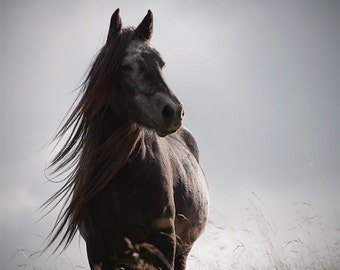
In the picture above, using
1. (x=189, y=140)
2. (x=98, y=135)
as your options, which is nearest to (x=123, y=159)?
(x=98, y=135)

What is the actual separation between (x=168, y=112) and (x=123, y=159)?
30.2 inches

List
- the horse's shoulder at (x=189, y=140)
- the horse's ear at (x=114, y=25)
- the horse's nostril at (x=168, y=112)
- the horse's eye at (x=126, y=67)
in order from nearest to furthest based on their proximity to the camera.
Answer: the horse's nostril at (x=168, y=112), the horse's eye at (x=126, y=67), the horse's ear at (x=114, y=25), the horse's shoulder at (x=189, y=140)

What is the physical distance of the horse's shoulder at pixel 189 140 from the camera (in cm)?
779

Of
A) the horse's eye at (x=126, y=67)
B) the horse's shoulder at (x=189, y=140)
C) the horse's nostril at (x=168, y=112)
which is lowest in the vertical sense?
the horse's shoulder at (x=189, y=140)

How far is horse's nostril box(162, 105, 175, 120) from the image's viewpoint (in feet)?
15.2

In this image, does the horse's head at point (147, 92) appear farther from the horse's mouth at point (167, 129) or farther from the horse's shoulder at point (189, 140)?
the horse's shoulder at point (189, 140)

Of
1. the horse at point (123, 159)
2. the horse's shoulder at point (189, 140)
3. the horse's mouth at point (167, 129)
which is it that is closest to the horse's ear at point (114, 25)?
the horse at point (123, 159)

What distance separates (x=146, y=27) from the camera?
5543mm

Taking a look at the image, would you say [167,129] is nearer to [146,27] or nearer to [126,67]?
[126,67]

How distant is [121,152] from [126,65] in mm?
874

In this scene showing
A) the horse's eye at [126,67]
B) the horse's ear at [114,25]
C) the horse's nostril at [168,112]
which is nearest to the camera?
the horse's nostril at [168,112]

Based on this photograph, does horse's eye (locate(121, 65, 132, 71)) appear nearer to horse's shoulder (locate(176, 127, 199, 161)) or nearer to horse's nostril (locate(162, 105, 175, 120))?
horse's nostril (locate(162, 105, 175, 120))

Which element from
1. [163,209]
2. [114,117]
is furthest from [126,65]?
[163,209]

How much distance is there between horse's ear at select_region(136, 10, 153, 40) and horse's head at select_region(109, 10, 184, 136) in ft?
0.58
